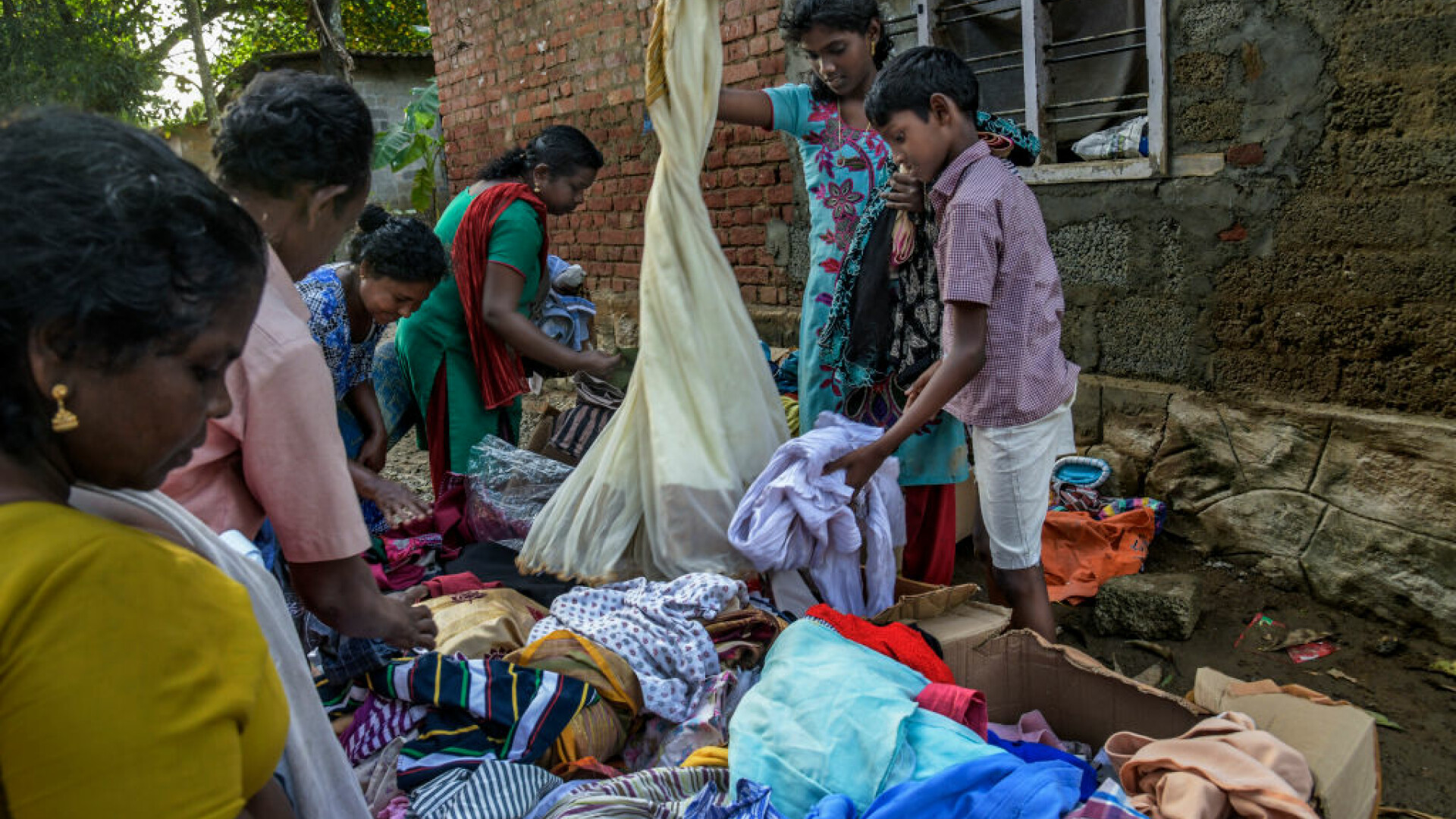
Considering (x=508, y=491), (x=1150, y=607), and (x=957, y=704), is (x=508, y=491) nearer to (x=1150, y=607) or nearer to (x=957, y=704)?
(x=957, y=704)

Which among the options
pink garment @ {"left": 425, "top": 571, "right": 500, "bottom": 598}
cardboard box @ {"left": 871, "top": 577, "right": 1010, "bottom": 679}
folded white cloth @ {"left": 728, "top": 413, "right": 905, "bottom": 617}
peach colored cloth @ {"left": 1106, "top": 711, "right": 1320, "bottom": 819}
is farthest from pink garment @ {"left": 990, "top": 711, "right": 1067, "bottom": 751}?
pink garment @ {"left": 425, "top": 571, "right": 500, "bottom": 598}

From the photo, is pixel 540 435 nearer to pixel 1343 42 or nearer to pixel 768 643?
pixel 768 643

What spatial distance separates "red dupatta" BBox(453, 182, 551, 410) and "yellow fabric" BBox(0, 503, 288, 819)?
2.55 meters

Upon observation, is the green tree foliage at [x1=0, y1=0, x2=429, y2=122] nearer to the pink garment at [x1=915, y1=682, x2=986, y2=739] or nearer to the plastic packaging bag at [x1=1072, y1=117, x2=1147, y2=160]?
the plastic packaging bag at [x1=1072, y1=117, x2=1147, y2=160]

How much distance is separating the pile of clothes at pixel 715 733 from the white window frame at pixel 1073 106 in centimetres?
224

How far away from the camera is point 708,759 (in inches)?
73.4

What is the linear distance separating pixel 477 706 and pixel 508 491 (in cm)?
129

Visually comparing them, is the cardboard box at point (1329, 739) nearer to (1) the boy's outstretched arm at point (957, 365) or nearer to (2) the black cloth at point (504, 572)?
(1) the boy's outstretched arm at point (957, 365)

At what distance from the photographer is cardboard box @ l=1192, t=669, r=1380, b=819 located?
1729mm

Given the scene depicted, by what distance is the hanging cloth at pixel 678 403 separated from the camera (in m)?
2.61

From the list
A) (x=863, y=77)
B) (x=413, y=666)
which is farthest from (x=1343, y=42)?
(x=413, y=666)

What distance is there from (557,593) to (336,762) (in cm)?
145

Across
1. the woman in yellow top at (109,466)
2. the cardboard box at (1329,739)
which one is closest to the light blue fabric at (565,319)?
the cardboard box at (1329,739)

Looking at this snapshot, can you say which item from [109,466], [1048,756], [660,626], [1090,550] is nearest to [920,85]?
[660,626]
